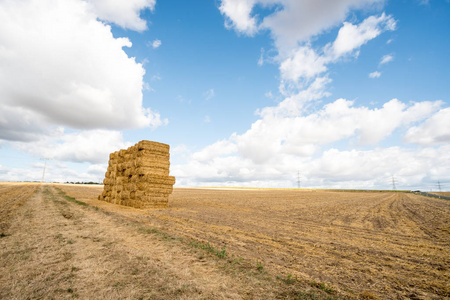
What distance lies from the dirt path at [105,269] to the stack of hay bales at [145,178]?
29.7ft

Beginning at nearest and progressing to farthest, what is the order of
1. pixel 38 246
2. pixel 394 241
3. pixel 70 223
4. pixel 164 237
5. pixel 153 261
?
1. pixel 153 261
2. pixel 38 246
3. pixel 164 237
4. pixel 394 241
5. pixel 70 223

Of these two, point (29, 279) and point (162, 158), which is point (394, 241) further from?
point (162, 158)

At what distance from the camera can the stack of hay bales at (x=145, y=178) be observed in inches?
647

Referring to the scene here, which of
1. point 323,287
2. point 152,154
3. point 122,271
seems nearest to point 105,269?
point 122,271

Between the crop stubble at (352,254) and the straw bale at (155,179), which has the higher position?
the straw bale at (155,179)

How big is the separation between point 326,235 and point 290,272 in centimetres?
450

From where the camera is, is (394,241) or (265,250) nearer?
(265,250)

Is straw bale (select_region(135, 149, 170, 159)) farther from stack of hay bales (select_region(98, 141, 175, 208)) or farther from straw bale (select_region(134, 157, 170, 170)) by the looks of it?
straw bale (select_region(134, 157, 170, 170))

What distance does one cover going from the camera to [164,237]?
712 centimetres

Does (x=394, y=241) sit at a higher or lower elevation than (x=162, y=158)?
lower

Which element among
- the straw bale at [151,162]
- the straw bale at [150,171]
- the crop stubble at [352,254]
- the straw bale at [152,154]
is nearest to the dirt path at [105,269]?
the crop stubble at [352,254]

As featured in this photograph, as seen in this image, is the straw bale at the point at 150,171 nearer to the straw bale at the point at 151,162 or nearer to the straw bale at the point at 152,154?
the straw bale at the point at 151,162

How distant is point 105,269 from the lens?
4.55 metres

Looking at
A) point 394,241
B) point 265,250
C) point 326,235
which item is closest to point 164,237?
point 265,250
